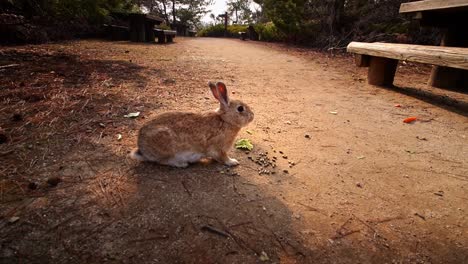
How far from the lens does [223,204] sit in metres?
2.62

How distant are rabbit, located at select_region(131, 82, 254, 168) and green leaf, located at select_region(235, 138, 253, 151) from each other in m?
0.43

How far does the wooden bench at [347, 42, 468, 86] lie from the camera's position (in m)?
4.87

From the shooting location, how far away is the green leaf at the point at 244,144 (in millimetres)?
3830

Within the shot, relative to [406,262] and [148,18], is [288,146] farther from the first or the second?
[148,18]

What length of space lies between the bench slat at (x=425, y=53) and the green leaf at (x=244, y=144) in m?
4.10

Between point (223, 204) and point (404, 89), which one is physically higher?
point (404, 89)

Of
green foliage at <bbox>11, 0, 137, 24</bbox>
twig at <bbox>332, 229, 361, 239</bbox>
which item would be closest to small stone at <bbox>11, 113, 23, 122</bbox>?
twig at <bbox>332, 229, 361, 239</bbox>

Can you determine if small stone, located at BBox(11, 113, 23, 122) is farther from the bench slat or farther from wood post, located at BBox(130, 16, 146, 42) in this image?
wood post, located at BBox(130, 16, 146, 42)

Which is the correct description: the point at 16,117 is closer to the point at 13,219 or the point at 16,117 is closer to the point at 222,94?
the point at 13,219

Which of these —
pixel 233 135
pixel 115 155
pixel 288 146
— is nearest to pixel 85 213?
pixel 115 155

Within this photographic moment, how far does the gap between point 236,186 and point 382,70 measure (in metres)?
6.45

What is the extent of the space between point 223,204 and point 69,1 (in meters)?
14.9

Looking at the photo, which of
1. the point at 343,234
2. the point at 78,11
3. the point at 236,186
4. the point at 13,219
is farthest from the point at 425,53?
the point at 78,11

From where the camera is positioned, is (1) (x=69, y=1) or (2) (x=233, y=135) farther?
(1) (x=69, y=1)
